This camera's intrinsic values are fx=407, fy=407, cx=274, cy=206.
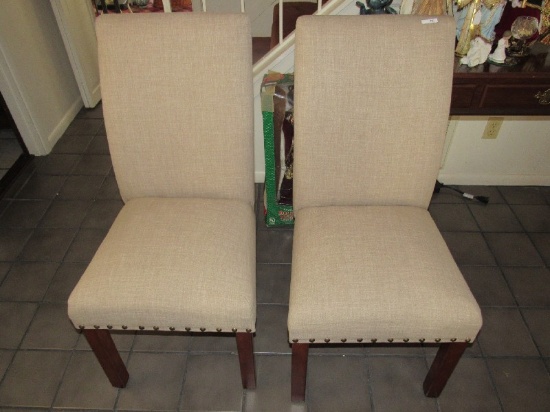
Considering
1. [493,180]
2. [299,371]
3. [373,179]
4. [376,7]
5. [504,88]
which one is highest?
[376,7]

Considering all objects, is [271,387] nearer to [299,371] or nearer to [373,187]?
[299,371]

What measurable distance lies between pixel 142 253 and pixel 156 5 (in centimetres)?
376

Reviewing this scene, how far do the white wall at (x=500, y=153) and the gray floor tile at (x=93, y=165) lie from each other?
6.30ft

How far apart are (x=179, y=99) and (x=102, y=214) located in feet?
3.69

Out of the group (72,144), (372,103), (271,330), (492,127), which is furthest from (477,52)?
(72,144)

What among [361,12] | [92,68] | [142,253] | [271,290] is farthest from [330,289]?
[92,68]

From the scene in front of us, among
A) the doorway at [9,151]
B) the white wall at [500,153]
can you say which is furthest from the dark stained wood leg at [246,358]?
the doorway at [9,151]

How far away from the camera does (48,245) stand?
192cm

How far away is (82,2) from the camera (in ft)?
9.02

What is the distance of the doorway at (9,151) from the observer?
7.58ft

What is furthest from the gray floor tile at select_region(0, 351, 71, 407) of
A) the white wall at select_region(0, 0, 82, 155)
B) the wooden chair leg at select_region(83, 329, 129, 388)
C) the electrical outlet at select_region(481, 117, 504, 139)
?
the electrical outlet at select_region(481, 117, 504, 139)

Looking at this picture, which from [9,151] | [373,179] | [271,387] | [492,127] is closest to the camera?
[373,179]

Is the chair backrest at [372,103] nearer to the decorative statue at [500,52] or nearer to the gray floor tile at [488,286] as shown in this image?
the decorative statue at [500,52]

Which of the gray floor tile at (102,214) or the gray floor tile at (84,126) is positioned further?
the gray floor tile at (84,126)
